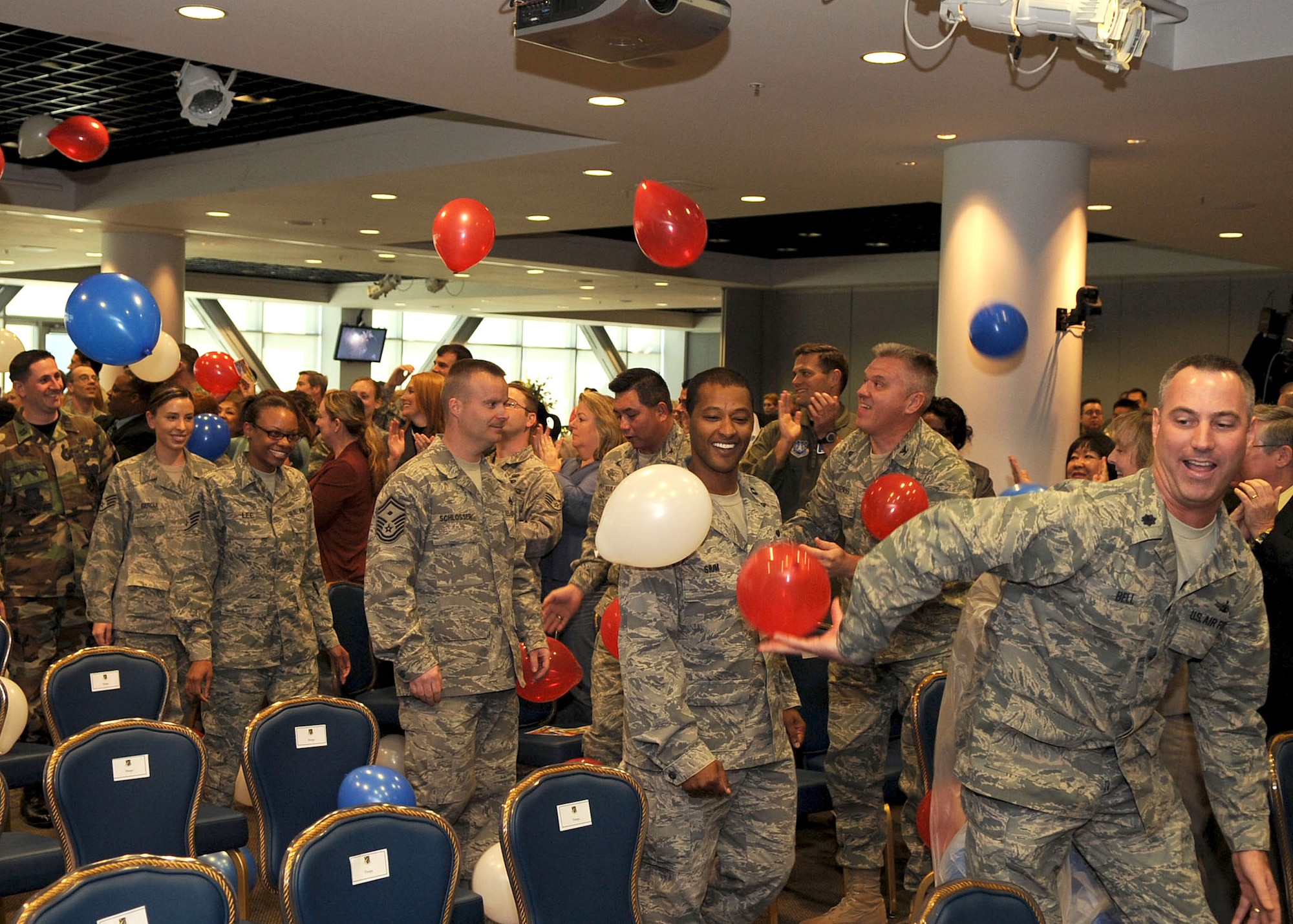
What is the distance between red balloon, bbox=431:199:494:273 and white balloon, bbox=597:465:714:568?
333 cm

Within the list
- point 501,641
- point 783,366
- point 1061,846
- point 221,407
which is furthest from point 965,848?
point 783,366

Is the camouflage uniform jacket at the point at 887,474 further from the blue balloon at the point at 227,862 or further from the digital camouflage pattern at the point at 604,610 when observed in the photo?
the blue balloon at the point at 227,862

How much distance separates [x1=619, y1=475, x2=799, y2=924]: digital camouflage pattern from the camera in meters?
3.03

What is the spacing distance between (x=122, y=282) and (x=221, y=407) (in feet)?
8.14

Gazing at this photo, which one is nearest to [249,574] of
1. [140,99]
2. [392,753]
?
[392,753]

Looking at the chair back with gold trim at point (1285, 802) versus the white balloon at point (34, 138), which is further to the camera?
the white balloon at point (34, 138)

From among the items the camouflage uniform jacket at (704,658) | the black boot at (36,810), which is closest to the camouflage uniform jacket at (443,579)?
the camouflage uniform jacket at (704,658)

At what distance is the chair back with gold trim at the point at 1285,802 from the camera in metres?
3.29

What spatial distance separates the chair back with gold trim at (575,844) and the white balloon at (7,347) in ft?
16.6

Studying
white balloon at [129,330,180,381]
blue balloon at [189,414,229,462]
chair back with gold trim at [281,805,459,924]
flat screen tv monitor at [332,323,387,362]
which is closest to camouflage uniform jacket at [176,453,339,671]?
blue balloon at [189,414,229,462]

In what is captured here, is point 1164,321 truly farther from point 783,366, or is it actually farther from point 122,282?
point 122,282

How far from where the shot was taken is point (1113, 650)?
98.3 inches

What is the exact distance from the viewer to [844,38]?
4.86 m

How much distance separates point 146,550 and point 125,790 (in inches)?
65.8
